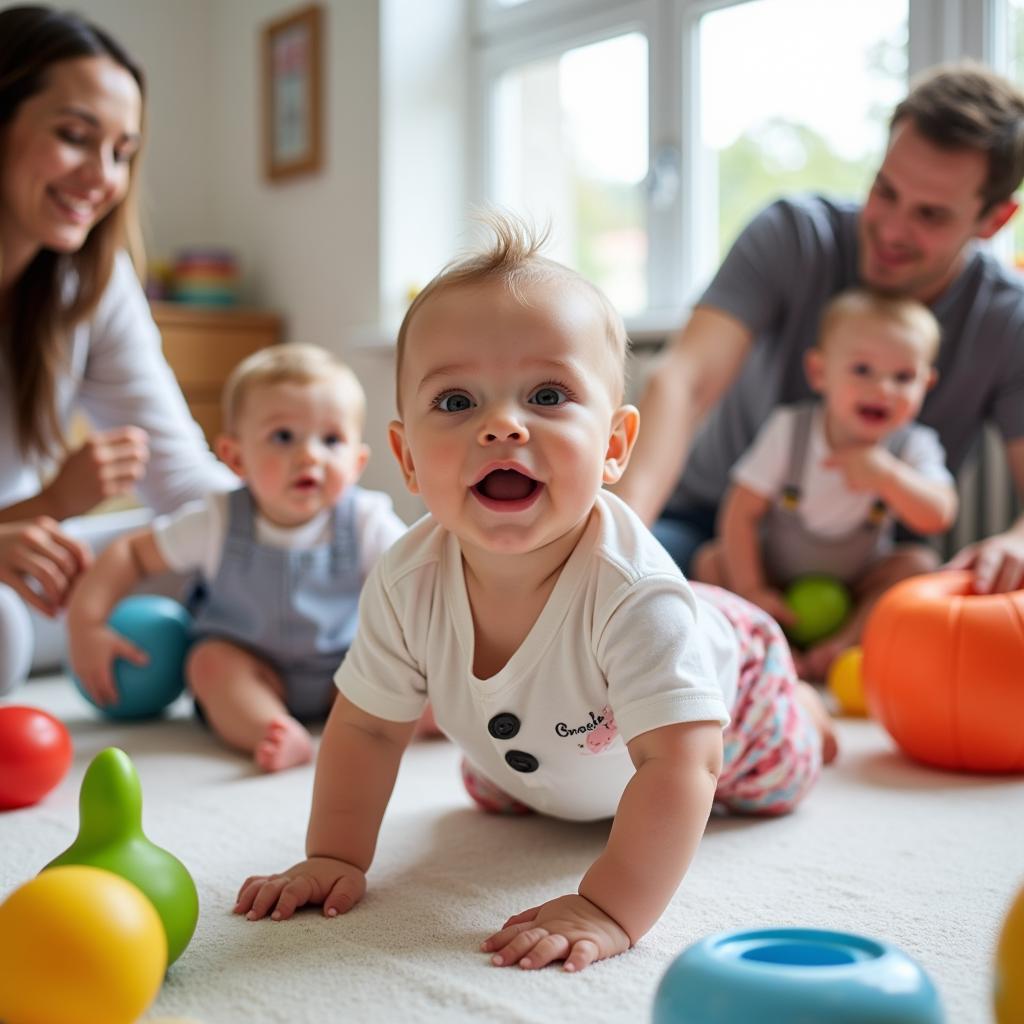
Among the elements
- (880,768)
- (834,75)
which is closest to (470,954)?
(880,768)

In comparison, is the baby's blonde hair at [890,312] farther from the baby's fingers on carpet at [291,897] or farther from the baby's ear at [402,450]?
the baby's fingers on carpet at [291,897]

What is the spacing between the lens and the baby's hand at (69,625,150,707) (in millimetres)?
1699

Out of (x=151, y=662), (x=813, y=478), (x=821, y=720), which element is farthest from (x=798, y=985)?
(x=813, y=478)

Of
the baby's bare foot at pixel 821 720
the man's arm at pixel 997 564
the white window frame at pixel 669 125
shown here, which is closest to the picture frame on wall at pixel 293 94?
the white window frame at pixel 669 125

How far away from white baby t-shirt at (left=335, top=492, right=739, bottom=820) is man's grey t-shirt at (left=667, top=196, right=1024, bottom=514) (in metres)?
1.09

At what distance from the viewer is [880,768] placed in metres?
1.46

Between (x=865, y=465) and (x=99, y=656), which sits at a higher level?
(x=865, y=465)

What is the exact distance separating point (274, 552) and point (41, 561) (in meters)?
0.32

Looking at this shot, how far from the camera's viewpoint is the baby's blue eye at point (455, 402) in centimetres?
92

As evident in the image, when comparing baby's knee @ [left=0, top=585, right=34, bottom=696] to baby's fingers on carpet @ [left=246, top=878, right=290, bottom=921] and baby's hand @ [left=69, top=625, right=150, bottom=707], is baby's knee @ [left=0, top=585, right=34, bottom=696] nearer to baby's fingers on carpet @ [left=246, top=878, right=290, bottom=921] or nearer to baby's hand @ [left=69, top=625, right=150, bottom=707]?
baby's hand @ [left=69, top=625, right=150, bottom=707]

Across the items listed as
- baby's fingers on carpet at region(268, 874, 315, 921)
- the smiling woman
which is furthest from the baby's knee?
baby's fingers on carpet at region(268, 874, 315, 921)

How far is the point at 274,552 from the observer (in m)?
1.66

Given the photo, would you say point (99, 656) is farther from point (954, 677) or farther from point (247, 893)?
point (954, 677)

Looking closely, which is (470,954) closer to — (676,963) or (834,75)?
(676,963)
